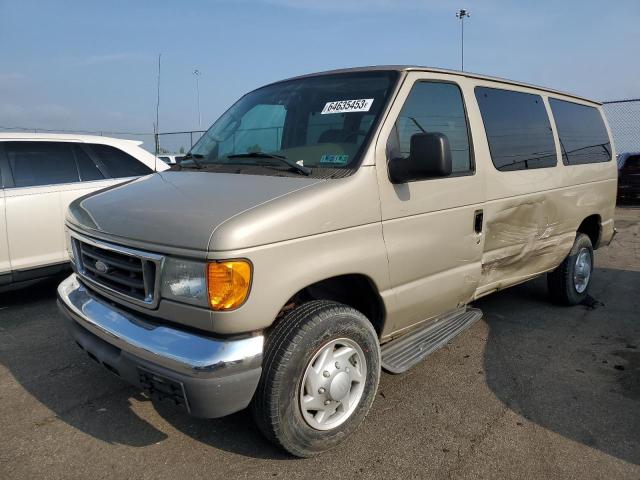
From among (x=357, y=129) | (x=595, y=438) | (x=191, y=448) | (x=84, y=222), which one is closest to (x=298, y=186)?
(x=357, y=129)

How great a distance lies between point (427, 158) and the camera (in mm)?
2711

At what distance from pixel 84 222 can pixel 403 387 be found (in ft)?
7.49

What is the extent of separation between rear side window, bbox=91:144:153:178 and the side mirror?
4031 millimetres

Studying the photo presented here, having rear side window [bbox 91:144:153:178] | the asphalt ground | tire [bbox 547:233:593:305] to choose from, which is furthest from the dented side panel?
rear side window [bbox 91:144:153:178]

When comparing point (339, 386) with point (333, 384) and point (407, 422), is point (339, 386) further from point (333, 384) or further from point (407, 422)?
point (407, 422)

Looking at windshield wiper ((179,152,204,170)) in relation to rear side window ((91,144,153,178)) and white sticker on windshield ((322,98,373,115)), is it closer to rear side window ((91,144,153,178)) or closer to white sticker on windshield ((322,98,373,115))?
white sticker on windshield ((322,98,373,115))

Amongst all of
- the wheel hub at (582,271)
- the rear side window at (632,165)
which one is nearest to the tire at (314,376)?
the wheel hub at (582,271)

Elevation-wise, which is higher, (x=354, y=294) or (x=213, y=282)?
(x=213, y=282)

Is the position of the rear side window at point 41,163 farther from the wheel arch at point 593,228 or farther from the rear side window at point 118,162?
the wheel arch at point 593,228

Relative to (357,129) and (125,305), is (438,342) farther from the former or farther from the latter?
(125,305)

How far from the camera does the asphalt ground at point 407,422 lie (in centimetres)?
256

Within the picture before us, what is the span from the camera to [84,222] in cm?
291

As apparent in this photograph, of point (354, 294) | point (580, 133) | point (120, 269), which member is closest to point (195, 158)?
point (120, 269)

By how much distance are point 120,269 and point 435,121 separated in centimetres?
212
